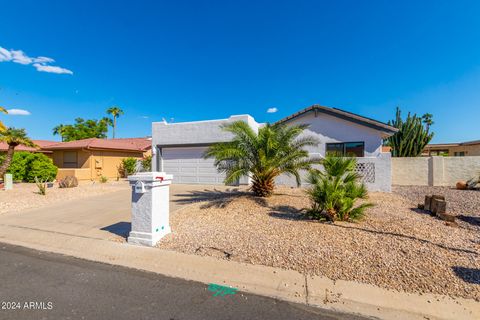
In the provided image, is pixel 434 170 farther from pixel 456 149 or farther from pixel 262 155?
pixel 456 149

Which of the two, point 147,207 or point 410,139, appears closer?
point 147,207

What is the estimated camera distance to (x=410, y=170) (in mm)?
13656

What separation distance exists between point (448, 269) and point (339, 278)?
1.74 m

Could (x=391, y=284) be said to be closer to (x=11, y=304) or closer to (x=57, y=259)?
(x=11, y=304)

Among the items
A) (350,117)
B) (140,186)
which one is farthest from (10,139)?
(350,117)

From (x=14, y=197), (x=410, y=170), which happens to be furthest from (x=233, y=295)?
(x=410, y=170)

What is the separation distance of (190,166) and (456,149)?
3474 centimetres

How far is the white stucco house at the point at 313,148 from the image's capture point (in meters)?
11.6

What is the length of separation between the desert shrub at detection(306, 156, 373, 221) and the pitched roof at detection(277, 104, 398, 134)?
6201mm

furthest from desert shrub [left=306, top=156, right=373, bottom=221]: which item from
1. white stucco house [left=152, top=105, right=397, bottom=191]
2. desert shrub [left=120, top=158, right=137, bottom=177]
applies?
desert shrub [left=120, top=158, right=137, bottom=177]

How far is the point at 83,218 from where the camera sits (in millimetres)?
7258

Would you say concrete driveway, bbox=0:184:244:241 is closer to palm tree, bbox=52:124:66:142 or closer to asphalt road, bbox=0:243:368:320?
asphalt road, bbox=0:243:368:320

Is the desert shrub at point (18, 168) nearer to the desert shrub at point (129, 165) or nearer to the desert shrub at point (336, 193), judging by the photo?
the desert shrub at point (129, 165)

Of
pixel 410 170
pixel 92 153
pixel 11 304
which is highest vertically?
pixel 92 153
